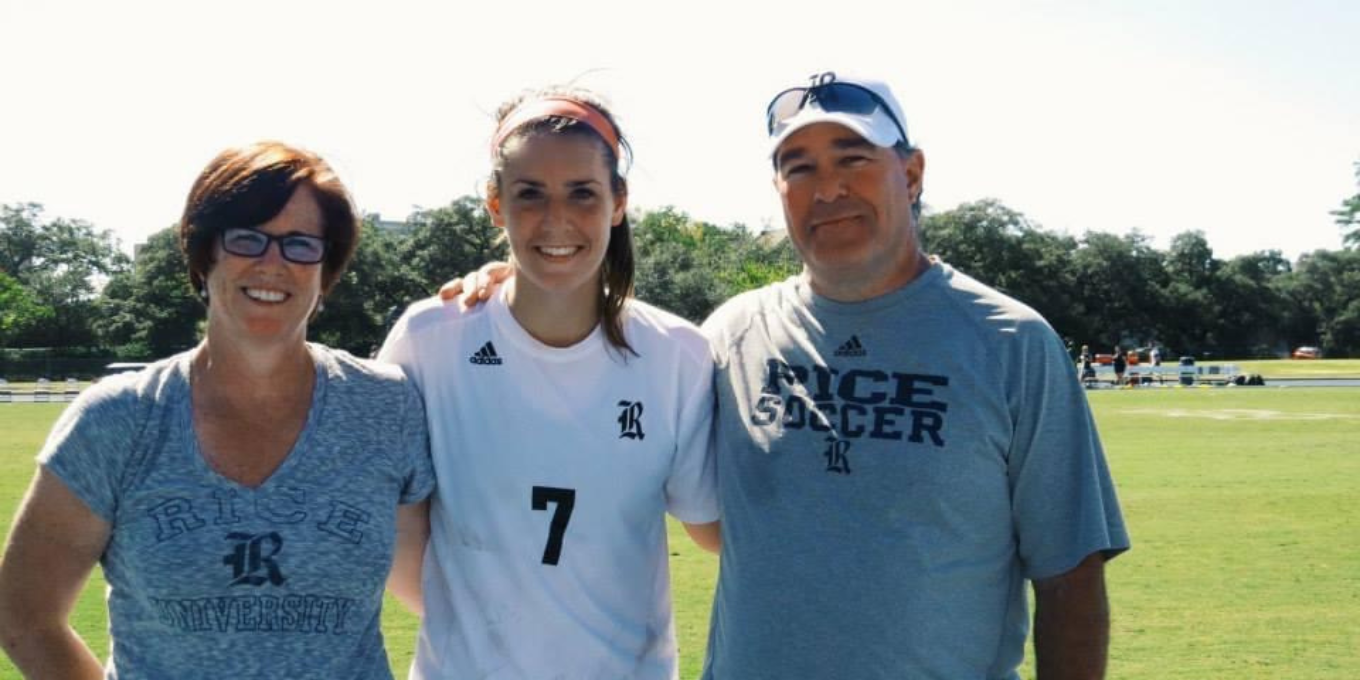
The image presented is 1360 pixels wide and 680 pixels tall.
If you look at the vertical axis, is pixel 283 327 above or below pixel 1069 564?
above

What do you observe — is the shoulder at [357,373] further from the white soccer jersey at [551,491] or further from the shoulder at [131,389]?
the shoulder at [131,389]

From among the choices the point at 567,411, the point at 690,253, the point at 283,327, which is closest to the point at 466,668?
the point at 567,411

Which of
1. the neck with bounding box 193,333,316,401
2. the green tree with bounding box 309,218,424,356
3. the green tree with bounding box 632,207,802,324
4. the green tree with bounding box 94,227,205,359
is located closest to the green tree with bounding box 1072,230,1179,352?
the green tree with bounding box 632,207,802,324

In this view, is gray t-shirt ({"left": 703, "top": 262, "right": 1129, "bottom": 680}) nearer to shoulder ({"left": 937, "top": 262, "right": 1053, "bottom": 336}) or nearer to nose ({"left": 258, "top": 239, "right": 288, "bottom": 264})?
shoulder ({"left": 937, "top": 262, "right": 1053, "bottom": 336})

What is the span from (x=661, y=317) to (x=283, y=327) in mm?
1226

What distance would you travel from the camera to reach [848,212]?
3.39 m

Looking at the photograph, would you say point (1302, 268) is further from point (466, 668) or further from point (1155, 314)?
point (466, 668)

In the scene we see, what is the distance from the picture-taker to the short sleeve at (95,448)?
9.14ft

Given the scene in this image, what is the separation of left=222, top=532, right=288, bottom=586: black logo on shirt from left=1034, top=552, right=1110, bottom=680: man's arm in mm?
2016

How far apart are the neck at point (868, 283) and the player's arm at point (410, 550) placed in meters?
1.35

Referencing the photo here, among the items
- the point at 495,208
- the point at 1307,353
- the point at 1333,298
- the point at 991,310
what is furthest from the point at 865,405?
the point at 1333,298

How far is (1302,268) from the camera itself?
94375 mm

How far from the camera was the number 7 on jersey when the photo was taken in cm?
339

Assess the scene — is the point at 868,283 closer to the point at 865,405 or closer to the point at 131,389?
the point at 865,405
